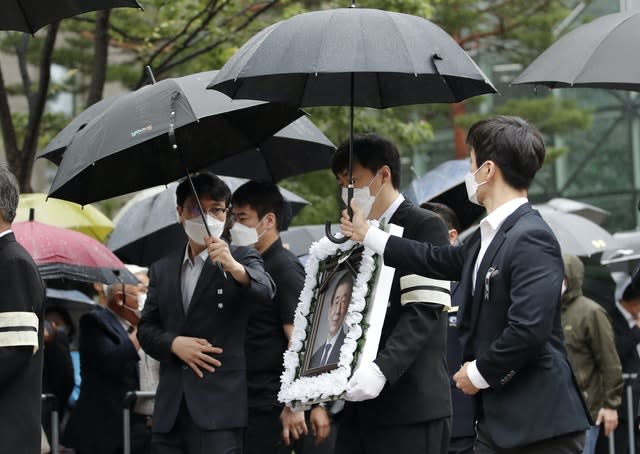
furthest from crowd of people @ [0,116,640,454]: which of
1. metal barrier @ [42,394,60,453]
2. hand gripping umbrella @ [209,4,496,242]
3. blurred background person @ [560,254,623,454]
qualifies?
blurred background person @ [560,254,623,454]

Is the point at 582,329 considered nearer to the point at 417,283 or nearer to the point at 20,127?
the point at 417,283

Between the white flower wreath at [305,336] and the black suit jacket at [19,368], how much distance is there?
1231 mm

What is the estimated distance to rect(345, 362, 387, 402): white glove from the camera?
5.97 m

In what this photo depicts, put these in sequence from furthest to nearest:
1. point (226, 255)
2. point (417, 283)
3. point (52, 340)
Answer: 1. point (52, 340)
2. point (226, 255)
3. point (417, 283)

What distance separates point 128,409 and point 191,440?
2.61 metres

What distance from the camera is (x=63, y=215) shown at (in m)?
11.0

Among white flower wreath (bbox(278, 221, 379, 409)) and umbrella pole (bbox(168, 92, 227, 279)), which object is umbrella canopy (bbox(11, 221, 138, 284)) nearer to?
umbrella pole (bbox(168, 92, 227, 279))

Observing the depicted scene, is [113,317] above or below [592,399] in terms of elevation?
above

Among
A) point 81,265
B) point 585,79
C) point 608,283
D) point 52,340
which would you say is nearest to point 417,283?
point 585,79

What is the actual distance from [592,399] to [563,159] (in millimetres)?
14525

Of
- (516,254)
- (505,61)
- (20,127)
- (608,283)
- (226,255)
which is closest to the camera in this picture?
(516,254)

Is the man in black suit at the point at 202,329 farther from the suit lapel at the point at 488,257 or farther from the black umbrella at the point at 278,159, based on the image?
the suit lapel at the point at 488,257

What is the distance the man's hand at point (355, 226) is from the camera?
19.9 ft

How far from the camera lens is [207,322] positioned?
7.25m
